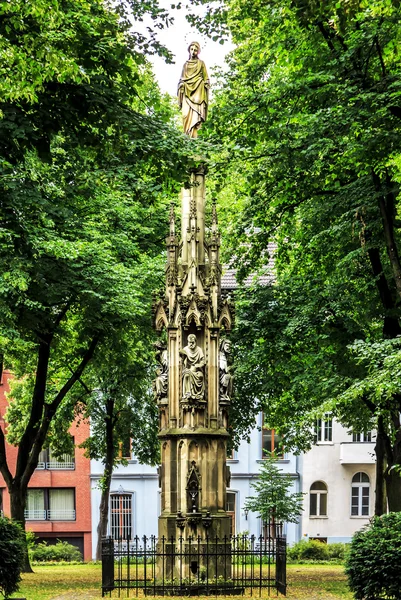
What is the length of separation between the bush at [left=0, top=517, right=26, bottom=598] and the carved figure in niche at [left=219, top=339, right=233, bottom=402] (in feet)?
17.5

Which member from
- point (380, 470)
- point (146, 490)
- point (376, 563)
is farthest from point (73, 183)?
point (146, 490)

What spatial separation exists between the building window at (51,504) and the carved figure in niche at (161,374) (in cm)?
3008

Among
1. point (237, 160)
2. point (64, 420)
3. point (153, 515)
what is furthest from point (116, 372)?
point (153, 515)

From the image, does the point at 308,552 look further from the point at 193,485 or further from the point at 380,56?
the point at 380,56

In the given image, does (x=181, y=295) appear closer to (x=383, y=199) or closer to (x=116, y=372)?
(x=383, y=199)

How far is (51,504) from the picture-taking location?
49031 millimetres

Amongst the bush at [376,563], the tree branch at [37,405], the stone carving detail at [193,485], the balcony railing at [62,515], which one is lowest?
the balcony railing at [62,515]

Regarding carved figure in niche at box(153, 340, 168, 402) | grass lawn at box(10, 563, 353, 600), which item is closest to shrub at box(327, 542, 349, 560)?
grass lawn at box(10, 563, 353, 600)

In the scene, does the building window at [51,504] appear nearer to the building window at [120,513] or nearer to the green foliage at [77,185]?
the building window at [120,513]

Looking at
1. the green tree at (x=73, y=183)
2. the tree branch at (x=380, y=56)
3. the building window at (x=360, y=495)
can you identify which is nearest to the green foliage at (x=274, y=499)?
the building window at (x=360, y=495)

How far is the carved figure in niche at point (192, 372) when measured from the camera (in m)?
19.6

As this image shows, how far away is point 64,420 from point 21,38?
23.0 m

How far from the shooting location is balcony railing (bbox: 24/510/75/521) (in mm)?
48750

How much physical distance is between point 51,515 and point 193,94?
31779 millimetres
